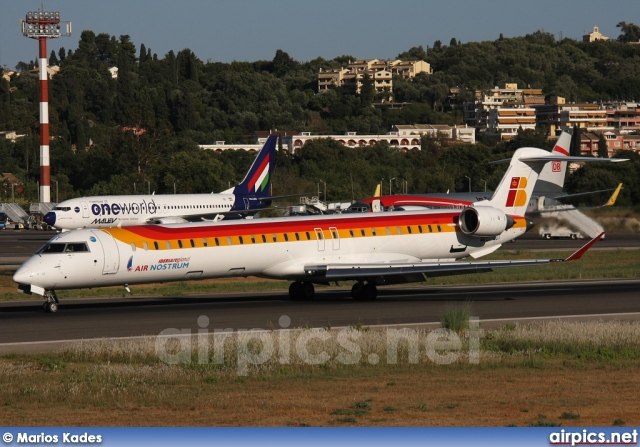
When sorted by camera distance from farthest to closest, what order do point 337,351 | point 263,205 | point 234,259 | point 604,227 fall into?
point 263,205 < point 604,227 < point 234,259 < point 337,351

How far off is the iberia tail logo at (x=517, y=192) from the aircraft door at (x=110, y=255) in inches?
573

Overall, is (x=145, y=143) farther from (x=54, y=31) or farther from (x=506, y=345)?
(x=506, y=345)

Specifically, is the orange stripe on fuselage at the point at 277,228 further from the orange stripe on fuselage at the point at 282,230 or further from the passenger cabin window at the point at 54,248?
the passenger cabin window at the point at 54,248

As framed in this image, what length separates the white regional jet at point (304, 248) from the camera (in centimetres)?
2920

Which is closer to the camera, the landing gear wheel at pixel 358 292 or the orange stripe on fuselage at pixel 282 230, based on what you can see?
the orange stripe on fuselage at pixel 282 230

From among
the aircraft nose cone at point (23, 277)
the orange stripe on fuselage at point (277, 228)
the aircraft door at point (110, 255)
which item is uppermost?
the orange stripe on fuselage at point (277, 228)

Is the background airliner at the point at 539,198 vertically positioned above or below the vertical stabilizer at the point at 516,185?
below

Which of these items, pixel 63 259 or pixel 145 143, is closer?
pixel 63 259

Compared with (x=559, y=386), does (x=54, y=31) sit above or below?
above

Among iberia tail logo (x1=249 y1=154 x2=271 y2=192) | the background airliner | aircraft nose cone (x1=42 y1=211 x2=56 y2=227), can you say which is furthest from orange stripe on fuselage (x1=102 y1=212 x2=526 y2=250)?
iberia tail logo (x1=249 y1=154 x2=271 y2=192)

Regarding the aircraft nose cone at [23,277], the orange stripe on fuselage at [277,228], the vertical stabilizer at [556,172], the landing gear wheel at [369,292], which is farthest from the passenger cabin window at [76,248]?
the vertical stabilizer at [556,172]

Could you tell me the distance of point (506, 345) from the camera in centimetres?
2188

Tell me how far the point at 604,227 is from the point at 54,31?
6098 centimetres

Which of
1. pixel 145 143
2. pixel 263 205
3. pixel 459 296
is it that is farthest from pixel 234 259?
pixel 145 143
